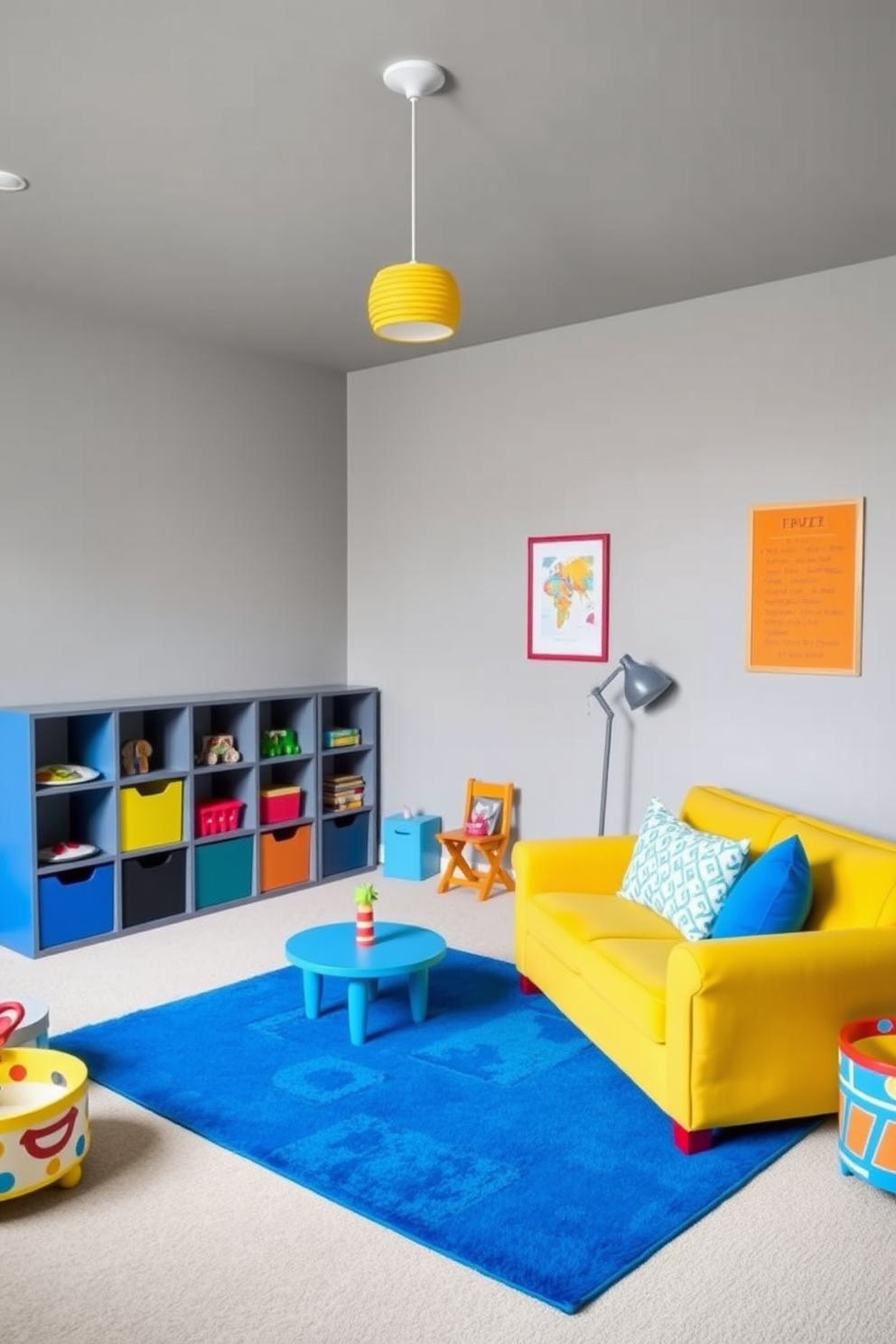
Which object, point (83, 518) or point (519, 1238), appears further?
point (83, 518)

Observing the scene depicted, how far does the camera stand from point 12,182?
11.3 feet

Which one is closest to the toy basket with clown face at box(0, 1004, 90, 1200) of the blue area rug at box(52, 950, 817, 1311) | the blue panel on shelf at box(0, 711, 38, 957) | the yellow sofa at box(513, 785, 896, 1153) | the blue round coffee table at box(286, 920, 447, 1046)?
the blue area rug at box(52, 950, 817, 1311)

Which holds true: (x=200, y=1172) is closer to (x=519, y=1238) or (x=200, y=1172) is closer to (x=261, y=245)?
(x=519, y=1238)

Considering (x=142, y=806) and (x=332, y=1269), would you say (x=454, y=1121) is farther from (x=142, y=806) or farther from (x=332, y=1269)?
(x=142, y=806)

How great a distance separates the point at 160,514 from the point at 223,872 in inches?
65.5

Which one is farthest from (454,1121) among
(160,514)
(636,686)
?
(160,514)

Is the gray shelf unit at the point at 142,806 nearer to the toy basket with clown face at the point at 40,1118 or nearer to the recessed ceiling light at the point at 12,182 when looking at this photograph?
the toy basket with clown face at the point at 40,1118

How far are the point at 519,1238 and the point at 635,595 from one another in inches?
117

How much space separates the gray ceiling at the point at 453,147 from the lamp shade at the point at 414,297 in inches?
18.5

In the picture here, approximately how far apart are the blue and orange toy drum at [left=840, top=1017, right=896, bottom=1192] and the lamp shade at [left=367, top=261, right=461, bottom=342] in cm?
207

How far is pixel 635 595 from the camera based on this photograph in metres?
4.89

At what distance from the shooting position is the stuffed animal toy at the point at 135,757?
15.9 ft

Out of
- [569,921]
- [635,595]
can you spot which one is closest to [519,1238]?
[569,921]

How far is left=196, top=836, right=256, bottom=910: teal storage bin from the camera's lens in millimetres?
5039
